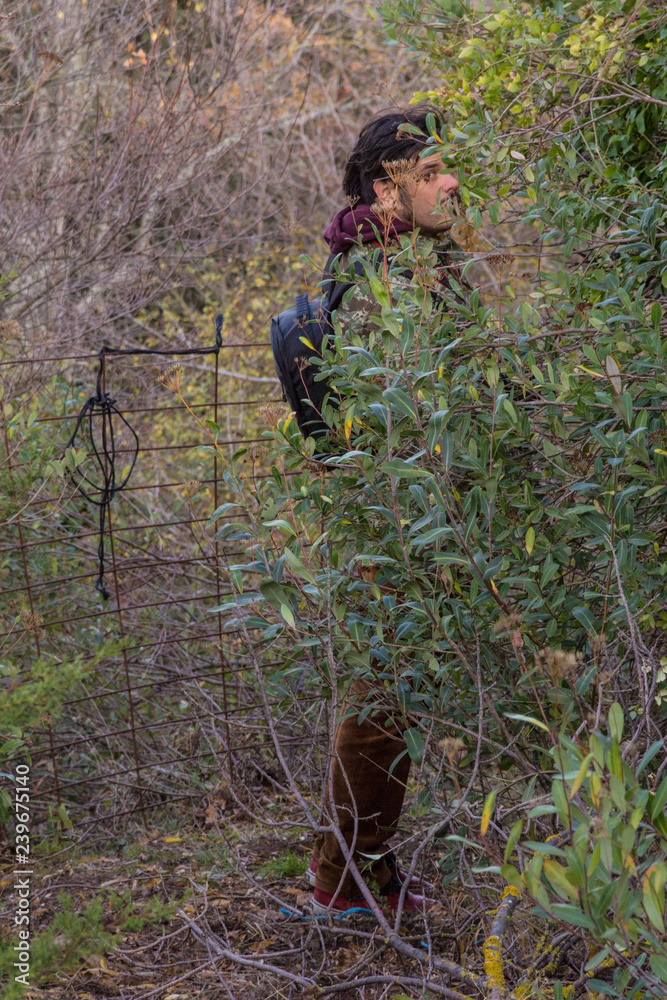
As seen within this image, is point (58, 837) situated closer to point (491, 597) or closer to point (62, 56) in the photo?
point (491, 597)

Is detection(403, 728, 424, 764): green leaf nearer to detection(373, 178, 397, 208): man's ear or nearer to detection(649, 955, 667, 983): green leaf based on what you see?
detection(649, 955, 667, 983): green leaf

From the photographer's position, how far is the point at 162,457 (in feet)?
19.3

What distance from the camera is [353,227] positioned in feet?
7.95

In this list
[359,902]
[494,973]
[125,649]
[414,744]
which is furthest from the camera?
[125,649]

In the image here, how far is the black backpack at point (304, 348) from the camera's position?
2410 millimetres

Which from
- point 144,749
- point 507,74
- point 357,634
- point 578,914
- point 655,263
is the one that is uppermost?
point 507,74

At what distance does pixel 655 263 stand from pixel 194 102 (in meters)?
4.21

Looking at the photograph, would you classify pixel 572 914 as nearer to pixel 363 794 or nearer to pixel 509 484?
pixel 509 484

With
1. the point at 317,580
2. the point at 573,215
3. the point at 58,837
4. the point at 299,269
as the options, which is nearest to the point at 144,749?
the point at 58,837

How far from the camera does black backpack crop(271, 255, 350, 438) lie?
94.9 inches

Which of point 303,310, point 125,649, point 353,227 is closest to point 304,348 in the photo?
point 303,310

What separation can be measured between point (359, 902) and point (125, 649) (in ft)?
4.20

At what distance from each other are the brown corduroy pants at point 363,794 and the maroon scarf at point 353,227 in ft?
3.87

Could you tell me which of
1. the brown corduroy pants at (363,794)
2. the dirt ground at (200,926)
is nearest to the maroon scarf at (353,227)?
the brown corduroy pants at (363,794)
